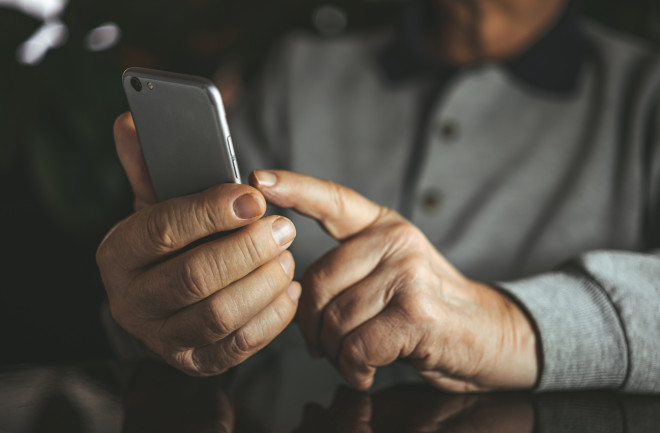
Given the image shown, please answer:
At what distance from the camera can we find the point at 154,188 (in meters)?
0.41

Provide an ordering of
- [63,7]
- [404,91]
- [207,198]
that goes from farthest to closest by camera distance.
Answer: [63,7] → [404,91] → [207,198]

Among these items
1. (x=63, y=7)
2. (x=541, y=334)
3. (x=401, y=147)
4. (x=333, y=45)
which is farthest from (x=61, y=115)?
(x=541, y=334)

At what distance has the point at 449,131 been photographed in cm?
75

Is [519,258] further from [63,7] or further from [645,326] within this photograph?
[63,7]

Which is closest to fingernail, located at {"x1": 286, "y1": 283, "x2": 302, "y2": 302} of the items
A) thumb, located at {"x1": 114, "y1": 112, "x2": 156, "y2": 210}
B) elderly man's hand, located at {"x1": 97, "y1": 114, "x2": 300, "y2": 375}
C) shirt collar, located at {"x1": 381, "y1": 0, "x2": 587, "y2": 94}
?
elderly man's hand, located at {"x1": 97, "y1": 114, "x2": 300, "y2": 375}

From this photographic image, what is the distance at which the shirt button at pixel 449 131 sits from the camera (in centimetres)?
75

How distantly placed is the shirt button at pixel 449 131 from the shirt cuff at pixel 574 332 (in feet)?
1.08

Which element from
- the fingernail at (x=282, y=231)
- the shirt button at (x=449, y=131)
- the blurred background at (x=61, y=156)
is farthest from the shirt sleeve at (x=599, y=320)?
the blurred background at (x=61, y=156)

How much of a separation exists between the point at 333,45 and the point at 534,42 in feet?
1.11

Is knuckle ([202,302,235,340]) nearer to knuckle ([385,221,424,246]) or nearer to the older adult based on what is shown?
the older adult

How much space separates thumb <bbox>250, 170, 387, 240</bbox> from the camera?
1.27 ft

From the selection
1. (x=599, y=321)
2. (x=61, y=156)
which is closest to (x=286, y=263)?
(x=599, y=321)

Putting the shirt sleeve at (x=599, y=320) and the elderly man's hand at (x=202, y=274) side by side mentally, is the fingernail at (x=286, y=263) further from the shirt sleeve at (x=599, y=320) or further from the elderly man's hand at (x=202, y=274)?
the shirt sleeve at (x=599, y=320)

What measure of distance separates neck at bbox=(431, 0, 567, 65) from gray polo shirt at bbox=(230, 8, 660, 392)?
0.14 ft
